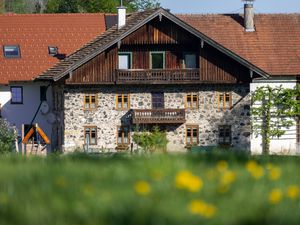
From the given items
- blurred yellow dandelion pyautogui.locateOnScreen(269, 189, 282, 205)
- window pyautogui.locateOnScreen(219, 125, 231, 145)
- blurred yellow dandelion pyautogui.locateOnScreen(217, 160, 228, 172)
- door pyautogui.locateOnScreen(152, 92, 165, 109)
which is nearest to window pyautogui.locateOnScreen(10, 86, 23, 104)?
door pyautogui.locateOnScreen(152, 92, 165, 109)

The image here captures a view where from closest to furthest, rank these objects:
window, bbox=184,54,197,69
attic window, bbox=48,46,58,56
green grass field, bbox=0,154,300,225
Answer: green grass field, bbox=0,154,300,225 → window, bbox=184,54,197,69 → attic window, bbox=48,46,58,56

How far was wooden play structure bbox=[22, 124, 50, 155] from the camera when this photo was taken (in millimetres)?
40128

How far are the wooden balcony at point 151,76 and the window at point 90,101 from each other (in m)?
1.41

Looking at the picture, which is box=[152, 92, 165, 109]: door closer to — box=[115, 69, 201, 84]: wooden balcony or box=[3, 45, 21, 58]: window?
box=[115, 69, 201, 84]: wooden balcony

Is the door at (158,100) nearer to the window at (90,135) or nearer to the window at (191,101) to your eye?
the window at (191,101)

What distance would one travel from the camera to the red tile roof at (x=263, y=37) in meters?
45.6

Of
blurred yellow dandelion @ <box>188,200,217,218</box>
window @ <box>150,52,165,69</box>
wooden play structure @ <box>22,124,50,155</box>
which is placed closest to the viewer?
blurred yellow dandelion @ <box>188,200,217,218</box>

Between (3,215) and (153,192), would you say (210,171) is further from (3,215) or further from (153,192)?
(3,215)

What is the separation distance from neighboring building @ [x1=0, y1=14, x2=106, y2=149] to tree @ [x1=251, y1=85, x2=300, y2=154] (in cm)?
1013

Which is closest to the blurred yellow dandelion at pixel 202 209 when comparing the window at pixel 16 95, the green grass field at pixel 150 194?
the green grass field at pixel 150 194

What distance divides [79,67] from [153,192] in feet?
111

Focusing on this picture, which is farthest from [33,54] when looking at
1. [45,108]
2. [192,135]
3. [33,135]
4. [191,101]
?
[192,135]

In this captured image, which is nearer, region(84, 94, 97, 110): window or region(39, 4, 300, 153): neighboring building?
region(39, 4, 300, 153): neighboring building

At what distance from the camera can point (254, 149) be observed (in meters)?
44.7
